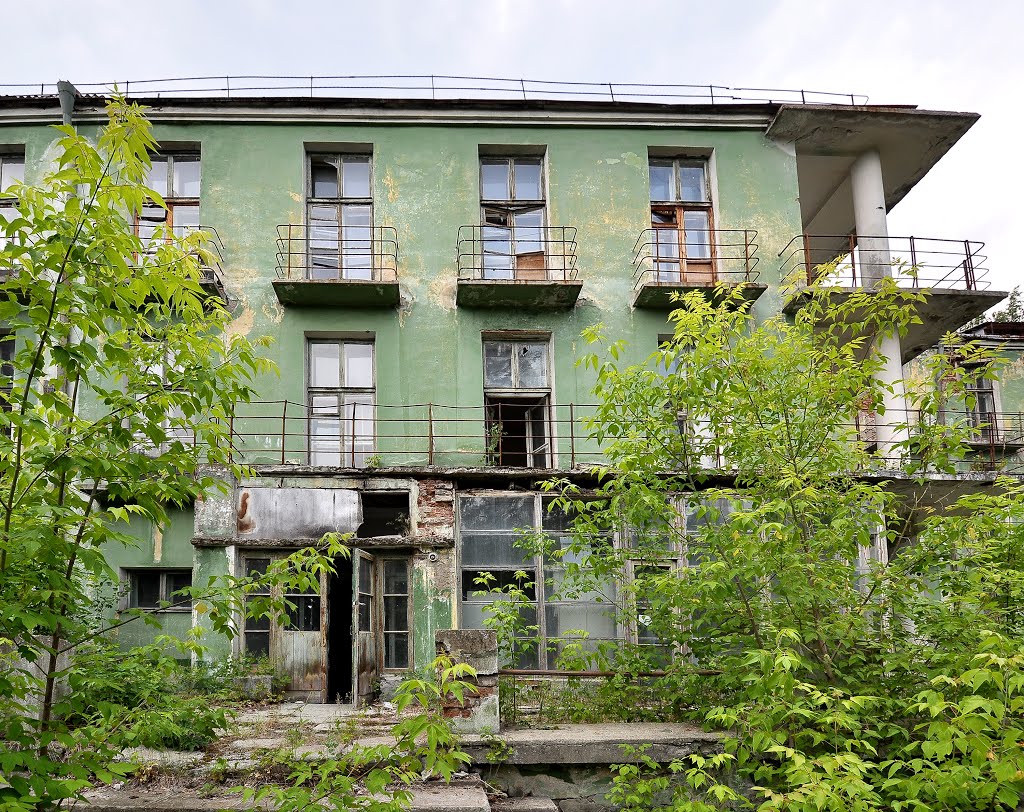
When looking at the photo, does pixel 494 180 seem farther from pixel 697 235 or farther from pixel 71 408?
pixel 71 408

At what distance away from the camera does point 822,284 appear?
7.91 m

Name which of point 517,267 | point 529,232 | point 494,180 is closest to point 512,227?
point 529,232

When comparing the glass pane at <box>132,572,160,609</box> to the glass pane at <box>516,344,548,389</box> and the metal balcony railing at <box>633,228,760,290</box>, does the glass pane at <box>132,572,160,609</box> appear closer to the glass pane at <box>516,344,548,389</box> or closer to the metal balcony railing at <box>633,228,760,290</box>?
the glass pane at <box>516,344,548,389</box>

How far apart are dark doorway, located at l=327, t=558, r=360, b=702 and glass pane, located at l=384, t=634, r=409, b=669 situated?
65 centimetres

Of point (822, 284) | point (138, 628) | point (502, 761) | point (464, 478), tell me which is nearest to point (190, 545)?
point (138, 628)

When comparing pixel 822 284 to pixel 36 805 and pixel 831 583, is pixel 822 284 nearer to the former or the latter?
pixel 831 583

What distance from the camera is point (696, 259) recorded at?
1467cm

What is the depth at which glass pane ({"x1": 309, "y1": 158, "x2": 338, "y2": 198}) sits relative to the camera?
14.7m

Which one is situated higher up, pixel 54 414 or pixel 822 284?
pixel 822 284

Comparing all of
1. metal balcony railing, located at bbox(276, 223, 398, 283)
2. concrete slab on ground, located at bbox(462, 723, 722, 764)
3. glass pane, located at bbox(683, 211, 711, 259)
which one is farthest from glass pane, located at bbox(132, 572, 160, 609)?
glass pane, located at bbox(683, 211, 711, 259)

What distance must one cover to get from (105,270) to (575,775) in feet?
17.4

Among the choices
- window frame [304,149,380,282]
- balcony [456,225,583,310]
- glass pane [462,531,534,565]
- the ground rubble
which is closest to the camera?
the ground rubble

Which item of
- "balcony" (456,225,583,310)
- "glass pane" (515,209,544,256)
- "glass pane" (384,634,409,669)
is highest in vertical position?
"glass pane" (515,209,544,256)

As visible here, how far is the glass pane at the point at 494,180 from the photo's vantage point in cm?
1485
